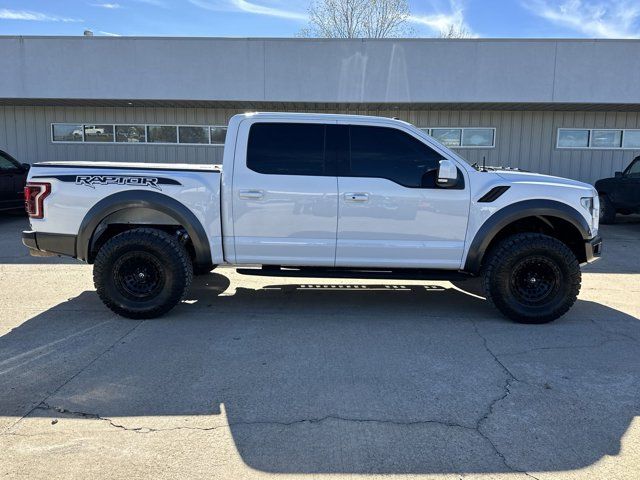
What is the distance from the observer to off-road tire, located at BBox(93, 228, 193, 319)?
5.01 meters

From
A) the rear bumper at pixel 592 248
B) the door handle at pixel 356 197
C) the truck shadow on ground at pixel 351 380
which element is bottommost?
the truck shadow on ground at pixel 351 380

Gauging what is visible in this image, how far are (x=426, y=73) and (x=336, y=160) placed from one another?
858 centimetres

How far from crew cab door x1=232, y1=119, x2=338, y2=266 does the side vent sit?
1.52m

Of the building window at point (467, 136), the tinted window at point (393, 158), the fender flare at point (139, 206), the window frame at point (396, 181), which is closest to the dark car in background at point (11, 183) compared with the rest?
the fender flare at point (139, 206)

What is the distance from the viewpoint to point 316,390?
358 cm

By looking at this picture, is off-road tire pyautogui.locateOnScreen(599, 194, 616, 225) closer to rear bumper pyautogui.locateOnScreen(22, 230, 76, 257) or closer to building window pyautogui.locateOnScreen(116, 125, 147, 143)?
rear bumper pyautogui.locateOnScreen(22, 230, 76, 257)

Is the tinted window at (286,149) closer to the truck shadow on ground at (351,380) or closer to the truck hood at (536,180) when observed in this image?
the truck shadow on ground at (351,380)

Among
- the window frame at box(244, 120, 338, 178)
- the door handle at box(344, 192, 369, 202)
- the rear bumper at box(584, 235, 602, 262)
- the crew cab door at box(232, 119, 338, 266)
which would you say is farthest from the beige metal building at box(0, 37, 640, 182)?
the door handle at box(344, 192, 369, 202)

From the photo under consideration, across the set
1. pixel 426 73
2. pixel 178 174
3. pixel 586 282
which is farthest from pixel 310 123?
pixel 426 73

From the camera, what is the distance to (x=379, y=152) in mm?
5070

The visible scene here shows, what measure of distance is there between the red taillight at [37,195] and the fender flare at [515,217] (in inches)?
174

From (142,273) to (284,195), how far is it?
1719 mm

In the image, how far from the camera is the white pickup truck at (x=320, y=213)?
4973 mm

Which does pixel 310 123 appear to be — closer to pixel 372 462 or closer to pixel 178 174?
Answer: pixel 178 174
